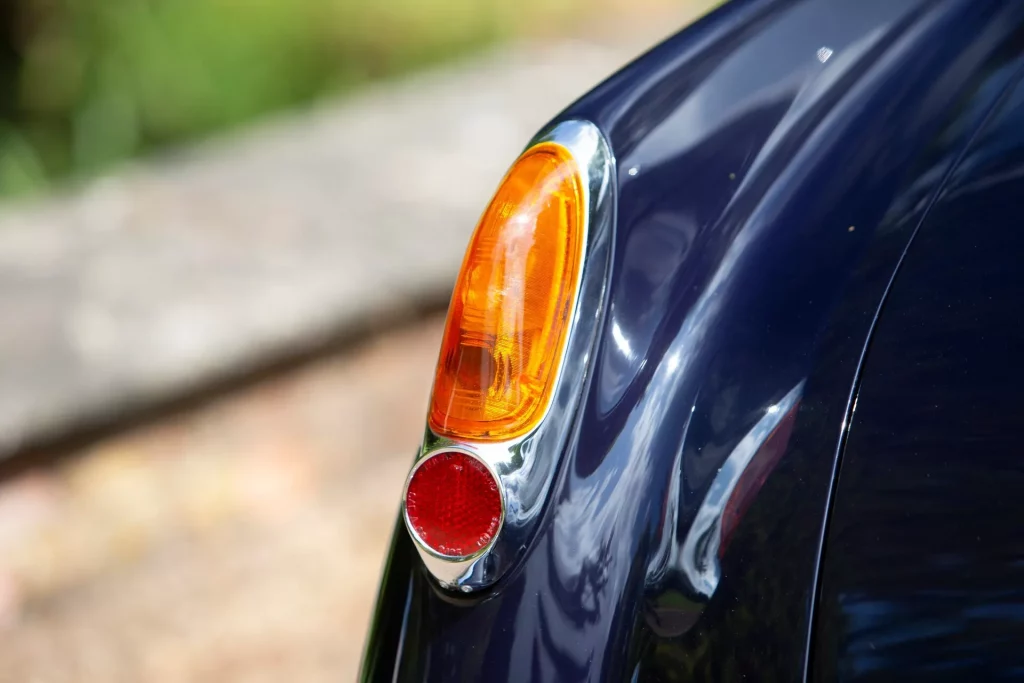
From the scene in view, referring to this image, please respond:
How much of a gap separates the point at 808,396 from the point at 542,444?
0.26 metres

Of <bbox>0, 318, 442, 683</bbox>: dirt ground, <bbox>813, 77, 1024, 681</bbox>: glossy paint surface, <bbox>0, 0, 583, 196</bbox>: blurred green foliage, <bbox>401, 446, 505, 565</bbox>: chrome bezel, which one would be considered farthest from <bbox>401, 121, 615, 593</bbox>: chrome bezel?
<bbox>0, 0, 583, 196</bbox>: blurred green foliage

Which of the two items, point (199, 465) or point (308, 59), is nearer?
point (199, 465)

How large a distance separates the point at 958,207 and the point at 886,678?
45cm

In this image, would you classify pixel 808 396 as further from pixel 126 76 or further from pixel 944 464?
pixel 126 76

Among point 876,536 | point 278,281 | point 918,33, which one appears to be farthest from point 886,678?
point 278,281

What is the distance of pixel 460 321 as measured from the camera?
128 cm

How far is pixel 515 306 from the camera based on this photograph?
124 cm

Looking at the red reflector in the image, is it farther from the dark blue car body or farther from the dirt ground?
the dirt ground

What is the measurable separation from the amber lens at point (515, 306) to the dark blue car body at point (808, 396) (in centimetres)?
5

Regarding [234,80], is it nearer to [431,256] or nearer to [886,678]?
[431,256]

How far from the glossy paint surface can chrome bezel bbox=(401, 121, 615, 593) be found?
27 cm

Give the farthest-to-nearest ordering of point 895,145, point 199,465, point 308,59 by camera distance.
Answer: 1. point 308,59
2. point 199,465
3. point 895,145

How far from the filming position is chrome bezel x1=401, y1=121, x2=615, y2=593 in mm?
1171

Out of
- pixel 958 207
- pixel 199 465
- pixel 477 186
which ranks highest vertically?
pixel 477 186
